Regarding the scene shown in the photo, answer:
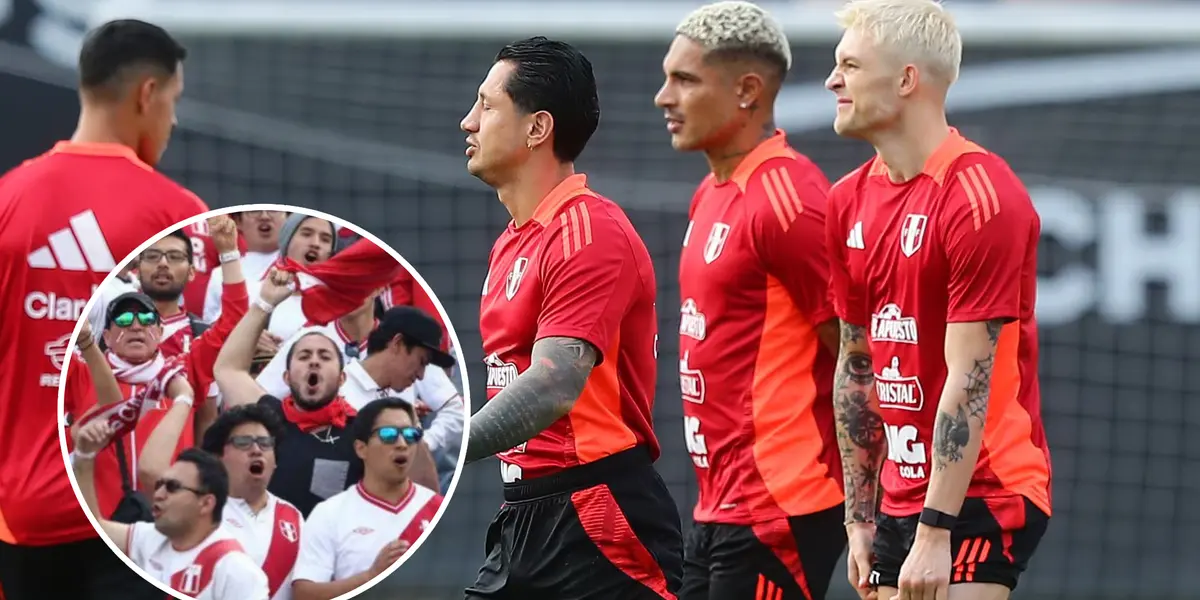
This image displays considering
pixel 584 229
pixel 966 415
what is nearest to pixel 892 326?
pixel 966 415

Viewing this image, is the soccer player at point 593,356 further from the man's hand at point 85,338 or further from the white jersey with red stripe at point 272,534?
the man's hand at point 85,338

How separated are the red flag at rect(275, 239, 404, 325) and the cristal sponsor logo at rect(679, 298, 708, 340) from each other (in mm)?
1703

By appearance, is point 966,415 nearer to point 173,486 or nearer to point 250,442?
point 250,442

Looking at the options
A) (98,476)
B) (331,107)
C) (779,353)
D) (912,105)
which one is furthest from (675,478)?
(98,476)

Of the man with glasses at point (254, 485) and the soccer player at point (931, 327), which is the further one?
the soccer player at point (931, 327)

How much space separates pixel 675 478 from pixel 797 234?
14.5ft

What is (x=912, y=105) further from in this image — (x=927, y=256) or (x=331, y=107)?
(x=331, y=107)

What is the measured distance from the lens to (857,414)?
4.85 m

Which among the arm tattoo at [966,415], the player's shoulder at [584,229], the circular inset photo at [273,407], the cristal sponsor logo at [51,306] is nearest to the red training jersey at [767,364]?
the arm tattoo at [966,415]

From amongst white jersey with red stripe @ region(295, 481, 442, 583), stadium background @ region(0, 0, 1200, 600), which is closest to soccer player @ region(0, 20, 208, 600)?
white jersey with red stripe @ region(295, 481, 442, 583)

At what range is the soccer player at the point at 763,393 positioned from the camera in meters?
5.16

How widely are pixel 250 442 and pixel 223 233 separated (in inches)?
18.4

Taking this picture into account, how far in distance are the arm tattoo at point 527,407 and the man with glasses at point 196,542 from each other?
21.2 inches

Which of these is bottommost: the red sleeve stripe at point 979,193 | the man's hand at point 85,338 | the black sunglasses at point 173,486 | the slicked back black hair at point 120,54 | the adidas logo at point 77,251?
the black sunglasses at point 173,486
